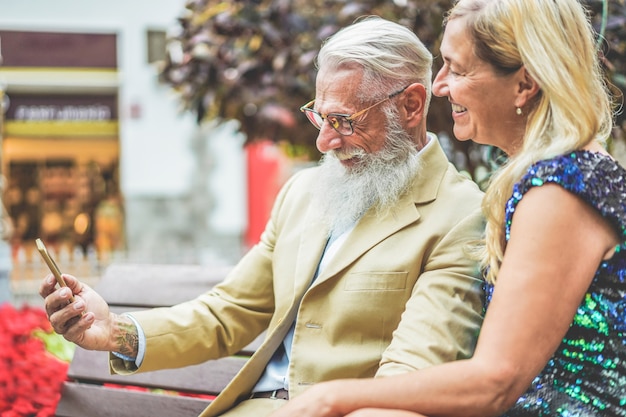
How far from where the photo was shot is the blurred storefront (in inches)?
492

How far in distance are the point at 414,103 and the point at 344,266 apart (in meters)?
0.54

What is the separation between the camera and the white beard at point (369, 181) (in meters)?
2.41

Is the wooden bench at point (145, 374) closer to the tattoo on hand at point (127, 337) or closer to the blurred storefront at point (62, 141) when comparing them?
the tattoo on hand at point (127, 337)

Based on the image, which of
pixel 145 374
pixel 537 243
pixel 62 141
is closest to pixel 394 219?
pixel 537 243

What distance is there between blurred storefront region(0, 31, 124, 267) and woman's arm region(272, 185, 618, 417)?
10935 mm

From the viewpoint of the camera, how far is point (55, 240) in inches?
530

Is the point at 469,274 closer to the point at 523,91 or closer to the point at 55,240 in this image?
the point at 523,91

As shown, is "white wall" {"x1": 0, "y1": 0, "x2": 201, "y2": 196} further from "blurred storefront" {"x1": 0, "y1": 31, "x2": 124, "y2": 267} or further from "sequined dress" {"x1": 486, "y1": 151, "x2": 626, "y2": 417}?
"sequined dress" {"x1": 486, "y1": 151, "x2": 626, "y2": 417}

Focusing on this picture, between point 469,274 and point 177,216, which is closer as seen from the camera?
point 469,274

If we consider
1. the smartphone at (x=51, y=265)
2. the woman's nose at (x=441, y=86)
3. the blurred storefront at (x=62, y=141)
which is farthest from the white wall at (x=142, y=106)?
the woman's nose at (x=441, y=86)

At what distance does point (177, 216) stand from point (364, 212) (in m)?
10.8

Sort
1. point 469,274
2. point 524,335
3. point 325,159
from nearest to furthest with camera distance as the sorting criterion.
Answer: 1. point 524,335
2. point 469,274
3. point 325,159

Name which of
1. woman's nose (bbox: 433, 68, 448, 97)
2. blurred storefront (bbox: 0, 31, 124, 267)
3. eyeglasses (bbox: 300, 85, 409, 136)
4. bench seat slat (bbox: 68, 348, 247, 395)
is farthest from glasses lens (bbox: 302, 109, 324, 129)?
blurred storefront (bbox: 0, 31, 124, 267)

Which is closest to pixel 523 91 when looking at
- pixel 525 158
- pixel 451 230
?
pixel 525 158
